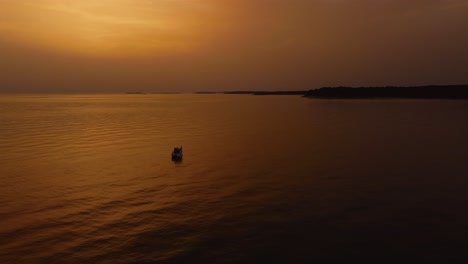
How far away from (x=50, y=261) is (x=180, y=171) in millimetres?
12458

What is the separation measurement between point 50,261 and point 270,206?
8.65 m

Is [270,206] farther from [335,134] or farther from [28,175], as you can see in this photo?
[335,134]

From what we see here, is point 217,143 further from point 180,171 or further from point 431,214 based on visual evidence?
point 431,214

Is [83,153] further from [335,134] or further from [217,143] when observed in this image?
[335,134]

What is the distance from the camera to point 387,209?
1500 centimetres

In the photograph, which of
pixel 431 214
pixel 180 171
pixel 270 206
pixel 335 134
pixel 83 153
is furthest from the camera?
pixel 335 134

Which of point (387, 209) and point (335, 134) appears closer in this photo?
point (387, 209)

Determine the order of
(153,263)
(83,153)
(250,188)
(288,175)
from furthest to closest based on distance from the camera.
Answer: (83,153) < (288,175) < (250,188) < (153,263)

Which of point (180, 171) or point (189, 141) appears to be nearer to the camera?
point (180, 171)

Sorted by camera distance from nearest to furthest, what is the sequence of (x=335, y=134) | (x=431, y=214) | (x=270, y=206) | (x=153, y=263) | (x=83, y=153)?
(x=153, y=263) → (x=431, y=214) → (x=270, y=206) → (x=83, y=153) → (x=335, y=134)

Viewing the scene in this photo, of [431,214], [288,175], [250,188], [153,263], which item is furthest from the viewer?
[288,175]

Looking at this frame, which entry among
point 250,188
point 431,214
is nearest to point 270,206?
point 250,188

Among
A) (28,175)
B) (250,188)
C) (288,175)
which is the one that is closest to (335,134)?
(288,175)

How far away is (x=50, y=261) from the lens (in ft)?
34.8
